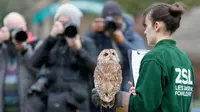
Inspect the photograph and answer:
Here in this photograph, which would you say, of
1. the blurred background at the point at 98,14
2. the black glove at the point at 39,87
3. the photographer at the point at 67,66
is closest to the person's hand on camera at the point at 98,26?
the photographer at the point at 67,66

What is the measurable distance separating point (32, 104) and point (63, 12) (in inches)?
43.2

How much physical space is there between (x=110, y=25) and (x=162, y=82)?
3.64 meters

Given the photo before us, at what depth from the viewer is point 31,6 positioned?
68.0ft

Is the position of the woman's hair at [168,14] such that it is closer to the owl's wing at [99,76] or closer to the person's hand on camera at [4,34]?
the owl's wing at [99,76]

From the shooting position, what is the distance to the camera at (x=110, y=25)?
9588 mm

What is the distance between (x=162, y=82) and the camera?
6.04 meters

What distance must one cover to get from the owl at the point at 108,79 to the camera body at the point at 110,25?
3.20 m

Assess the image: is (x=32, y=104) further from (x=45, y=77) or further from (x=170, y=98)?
(x=170, y=98)

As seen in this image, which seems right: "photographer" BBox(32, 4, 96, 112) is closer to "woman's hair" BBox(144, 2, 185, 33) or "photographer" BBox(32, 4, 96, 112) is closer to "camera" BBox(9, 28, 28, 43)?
"camera" BBox(9, 28, 28, 43)

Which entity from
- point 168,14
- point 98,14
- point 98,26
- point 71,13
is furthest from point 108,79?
point 98,14

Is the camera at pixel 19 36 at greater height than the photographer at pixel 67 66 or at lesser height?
greater

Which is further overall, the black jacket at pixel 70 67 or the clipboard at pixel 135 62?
the black jacket at pixel 70 67

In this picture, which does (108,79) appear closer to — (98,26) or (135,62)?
(135,62)

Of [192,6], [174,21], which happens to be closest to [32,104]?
[174,21]
